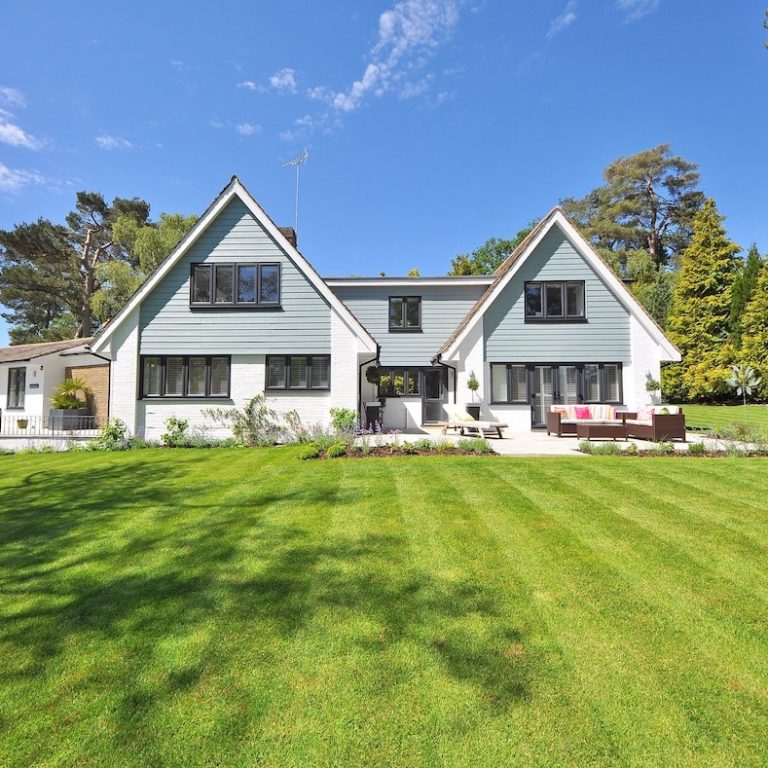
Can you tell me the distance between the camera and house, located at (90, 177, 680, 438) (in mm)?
14094

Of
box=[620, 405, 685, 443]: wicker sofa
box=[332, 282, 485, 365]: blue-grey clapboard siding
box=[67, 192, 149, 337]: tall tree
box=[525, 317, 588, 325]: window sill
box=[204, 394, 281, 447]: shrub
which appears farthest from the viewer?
box=[67, 192, 149, 337]: tall tree

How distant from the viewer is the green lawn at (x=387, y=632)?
2193mm

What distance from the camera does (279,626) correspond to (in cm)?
324

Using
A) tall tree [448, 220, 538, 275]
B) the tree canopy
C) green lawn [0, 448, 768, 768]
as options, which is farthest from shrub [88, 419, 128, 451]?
tall tree [448, 220, 538, 275]

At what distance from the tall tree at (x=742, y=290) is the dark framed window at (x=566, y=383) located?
1751 centimetres

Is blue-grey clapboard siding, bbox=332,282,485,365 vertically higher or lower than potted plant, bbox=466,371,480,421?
higher

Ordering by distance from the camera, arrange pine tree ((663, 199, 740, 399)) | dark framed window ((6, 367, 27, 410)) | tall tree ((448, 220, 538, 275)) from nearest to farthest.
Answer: dark framed window ((6, 367, 27, 410)), pine tree ((663, 199, 740, 399)), tall tree ((448, 220, 538, 275))

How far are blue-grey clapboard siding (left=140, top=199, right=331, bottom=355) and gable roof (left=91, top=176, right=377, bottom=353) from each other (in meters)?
0.21

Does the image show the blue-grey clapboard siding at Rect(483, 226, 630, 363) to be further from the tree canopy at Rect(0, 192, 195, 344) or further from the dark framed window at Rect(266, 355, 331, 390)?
the tree canopy at Rect(0, 192, 195, 344)

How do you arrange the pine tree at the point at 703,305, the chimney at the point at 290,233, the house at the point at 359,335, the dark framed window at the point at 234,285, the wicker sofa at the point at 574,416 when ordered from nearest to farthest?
1. the house at the point at 359,335
2. the dark framed window at the point at 234,285
3. the wicker sofa at the point at 574,416
4. the chimney at the point at 290,233
5. the pine tree at the point at 703,305

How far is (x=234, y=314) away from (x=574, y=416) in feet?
44.6

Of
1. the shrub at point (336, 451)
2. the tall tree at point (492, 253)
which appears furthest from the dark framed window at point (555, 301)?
the tall tree at point (492, 253)

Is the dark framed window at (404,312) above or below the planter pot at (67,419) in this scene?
above

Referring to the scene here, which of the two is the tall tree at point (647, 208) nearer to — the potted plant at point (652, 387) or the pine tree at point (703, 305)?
the pine tree at point (703, 305)
